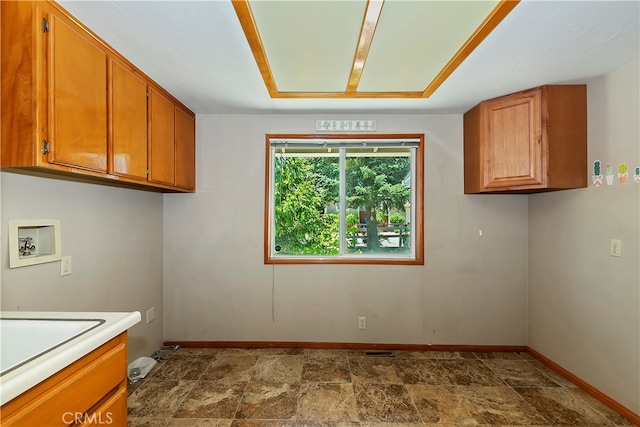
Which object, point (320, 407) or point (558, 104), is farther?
point (558, 104)

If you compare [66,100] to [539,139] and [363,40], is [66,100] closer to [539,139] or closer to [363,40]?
[363,40]

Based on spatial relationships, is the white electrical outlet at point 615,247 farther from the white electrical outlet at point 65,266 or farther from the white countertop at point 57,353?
the white electrical outlet at point 65,266

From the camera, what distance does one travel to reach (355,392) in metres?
2.07

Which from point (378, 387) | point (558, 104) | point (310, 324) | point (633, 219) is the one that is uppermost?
point (558, 104)

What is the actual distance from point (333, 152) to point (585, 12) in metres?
1.92

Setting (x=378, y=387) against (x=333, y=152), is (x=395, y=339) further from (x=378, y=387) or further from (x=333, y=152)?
(x=333, y=152)

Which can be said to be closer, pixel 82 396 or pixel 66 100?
pixel 82 396

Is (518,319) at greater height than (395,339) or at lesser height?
greater

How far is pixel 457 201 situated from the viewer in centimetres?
272

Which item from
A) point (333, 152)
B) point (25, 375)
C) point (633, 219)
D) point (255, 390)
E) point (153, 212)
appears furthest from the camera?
point (333, 152)

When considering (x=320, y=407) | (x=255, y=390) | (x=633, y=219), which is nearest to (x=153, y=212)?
(x=255, y=390)

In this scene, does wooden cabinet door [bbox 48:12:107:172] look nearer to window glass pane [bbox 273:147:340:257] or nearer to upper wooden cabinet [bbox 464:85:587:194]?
window glass pane [bbox 273:147:340:257]

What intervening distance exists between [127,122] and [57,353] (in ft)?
4.62

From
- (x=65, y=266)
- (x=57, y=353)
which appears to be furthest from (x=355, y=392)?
(x=65, y=266)
